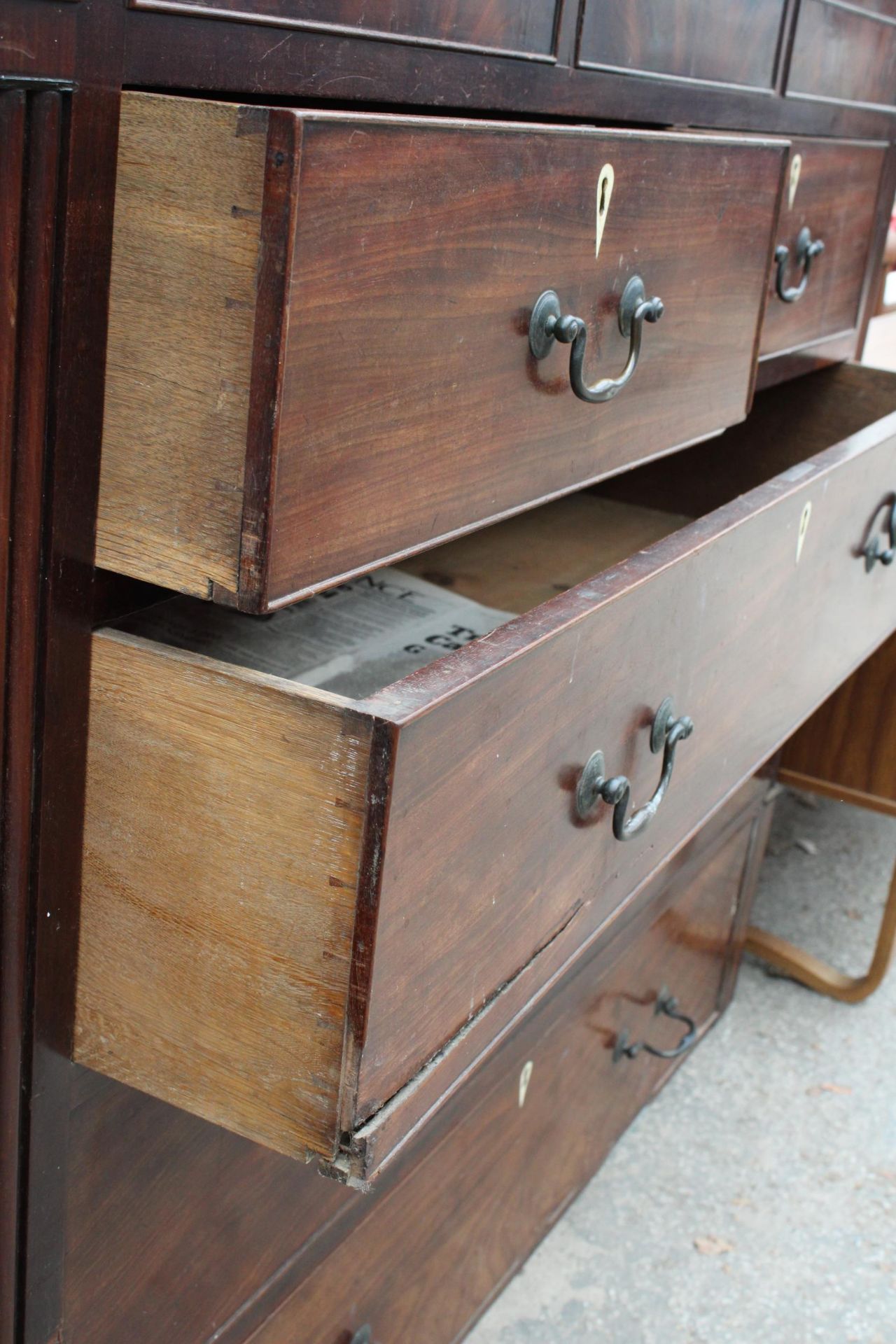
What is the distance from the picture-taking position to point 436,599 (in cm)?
87

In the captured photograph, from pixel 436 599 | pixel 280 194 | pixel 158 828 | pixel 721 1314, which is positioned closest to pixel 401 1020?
pixel 158 828

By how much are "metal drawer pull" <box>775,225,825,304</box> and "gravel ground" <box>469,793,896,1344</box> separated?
0.79 m

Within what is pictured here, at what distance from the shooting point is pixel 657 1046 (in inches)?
53.9

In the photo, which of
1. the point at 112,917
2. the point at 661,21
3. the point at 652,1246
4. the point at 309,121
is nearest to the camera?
the point at 309,121

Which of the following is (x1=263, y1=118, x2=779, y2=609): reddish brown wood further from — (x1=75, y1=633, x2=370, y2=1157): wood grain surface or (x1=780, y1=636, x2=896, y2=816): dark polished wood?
(x1=780, y1=636, x2=896, y2=816): dark polished wood

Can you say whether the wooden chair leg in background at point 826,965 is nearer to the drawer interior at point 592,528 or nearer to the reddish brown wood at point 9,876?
the drawer interior at point 592,528

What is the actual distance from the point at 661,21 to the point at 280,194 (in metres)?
0.44

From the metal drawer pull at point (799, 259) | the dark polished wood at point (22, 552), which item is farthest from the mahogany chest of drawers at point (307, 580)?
the metal drawer pull at point (799, 259)

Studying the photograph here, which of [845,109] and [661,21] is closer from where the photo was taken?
[661,21]

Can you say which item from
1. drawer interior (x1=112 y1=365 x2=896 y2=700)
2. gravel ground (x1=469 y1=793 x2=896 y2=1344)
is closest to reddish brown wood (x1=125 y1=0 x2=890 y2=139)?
drawer interior (x1=112 y1=365 x2=896 y2=700)

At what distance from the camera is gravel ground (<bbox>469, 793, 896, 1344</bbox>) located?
1150 millimetres

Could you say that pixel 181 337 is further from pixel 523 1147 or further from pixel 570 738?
pixel 523 1147

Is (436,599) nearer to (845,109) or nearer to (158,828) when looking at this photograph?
(158,828)

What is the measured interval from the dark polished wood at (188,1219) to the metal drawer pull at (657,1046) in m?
0.30
